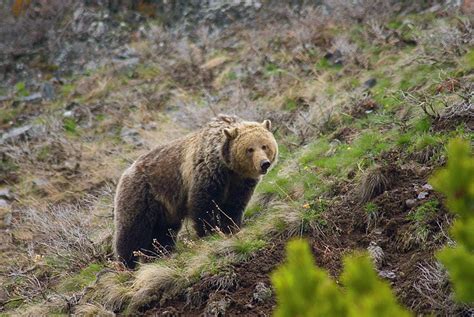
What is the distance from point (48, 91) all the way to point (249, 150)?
1010cm

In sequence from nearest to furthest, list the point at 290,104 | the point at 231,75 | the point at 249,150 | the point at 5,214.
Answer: the point at 249,150
the point at 5,214
the point at 290,104
the point at 231,75

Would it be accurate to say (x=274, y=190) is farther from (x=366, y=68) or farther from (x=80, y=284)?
(x=366, y=68)

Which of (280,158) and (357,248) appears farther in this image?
(280,158)

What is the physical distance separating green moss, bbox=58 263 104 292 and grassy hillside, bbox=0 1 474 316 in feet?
0.06

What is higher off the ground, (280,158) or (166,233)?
(166,233)

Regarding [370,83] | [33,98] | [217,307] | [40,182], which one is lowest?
[40,182]

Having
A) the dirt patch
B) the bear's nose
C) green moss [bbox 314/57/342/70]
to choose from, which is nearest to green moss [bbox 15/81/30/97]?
green moss [bbox 314/57/342/70]

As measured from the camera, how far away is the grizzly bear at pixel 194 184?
7094 mm

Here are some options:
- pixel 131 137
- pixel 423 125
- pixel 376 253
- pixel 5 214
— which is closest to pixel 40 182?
pixel 5 214

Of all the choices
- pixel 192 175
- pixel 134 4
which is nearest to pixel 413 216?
pixel 192 175

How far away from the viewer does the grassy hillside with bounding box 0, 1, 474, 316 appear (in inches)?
243

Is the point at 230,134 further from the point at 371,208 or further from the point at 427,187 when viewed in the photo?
the point at 427,187

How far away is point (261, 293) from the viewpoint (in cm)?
580

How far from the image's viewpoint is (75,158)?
1287cm
